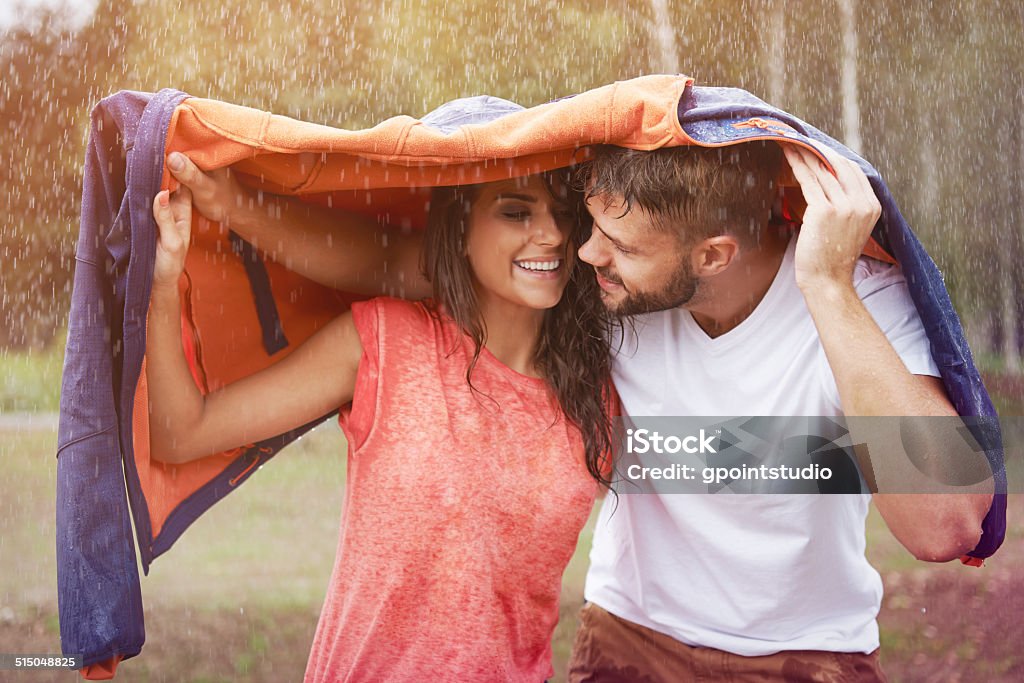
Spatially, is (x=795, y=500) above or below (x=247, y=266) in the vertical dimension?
below

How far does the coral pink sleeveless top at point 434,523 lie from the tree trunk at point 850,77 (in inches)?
276

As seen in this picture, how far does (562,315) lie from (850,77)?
719 centimetres

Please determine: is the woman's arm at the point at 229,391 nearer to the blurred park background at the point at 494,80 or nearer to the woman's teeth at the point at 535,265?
the woman's teeth at the point at 535,265

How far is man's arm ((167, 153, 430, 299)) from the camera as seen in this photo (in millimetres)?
1452

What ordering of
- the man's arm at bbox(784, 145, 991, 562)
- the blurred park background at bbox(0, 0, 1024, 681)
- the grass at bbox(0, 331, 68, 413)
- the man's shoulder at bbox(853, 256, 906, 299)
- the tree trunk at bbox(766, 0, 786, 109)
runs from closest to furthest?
the man's arm at bbox(784, 145, 991, 562) < the man's shoulder at bbox(853, 256, 906, 299) < the grass at bbox(0, 331, 68, 413) < the blurred park background at bbox(0, 0, 1024, 681) < the tree trunk at bbox(766, 0, 786, 109)

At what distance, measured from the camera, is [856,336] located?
1.40 m

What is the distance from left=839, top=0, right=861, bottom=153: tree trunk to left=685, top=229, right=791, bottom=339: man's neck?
6.64 metres

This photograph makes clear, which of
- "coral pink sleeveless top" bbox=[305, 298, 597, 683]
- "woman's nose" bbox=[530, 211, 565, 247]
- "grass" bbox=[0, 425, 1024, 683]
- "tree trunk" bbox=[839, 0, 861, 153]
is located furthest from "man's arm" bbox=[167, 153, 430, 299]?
"tree trunk" bbox=[839, 0, 861, 153]

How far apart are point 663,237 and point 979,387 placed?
1.71 ft

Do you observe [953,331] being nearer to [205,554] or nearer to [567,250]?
[567,250]

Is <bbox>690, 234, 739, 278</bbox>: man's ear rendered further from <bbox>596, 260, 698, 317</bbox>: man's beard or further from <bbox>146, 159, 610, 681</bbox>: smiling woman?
<bbox>146, 159, 610, 681</bbox>: smiling woman

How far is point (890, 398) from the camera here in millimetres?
1389

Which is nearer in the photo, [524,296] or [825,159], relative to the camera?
[825,159]

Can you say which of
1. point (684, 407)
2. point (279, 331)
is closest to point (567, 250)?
point (684, 407)
